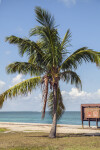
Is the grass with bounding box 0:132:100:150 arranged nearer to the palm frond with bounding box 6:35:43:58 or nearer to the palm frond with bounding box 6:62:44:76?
the palm frond with bounding box 6:62:44:76

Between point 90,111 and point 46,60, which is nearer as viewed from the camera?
point 46,60

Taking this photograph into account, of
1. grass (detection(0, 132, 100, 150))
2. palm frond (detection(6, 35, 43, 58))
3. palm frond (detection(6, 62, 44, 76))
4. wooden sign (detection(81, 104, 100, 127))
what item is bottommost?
grass (detection(0, 132, 100, 150))

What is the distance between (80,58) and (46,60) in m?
2.55

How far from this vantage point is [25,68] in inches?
680

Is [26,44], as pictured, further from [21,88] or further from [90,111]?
[90,111]

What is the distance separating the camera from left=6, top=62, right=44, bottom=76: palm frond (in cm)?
1708

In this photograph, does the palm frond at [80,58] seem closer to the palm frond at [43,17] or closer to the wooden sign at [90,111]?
the palm frond at [43,17]

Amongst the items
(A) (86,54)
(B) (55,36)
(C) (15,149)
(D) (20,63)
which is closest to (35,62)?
(D) (20,63)

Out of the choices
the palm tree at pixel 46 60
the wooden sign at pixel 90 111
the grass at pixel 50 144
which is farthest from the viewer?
the wooden sign at pixel 90 111

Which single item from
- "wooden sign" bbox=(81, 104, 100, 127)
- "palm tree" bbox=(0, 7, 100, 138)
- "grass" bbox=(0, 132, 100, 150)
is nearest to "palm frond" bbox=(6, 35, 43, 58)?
"palm tree" bbox=(0, 7, 100, 138)

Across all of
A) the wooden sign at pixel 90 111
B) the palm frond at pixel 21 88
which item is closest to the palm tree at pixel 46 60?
the palm frond at pixel 21 88

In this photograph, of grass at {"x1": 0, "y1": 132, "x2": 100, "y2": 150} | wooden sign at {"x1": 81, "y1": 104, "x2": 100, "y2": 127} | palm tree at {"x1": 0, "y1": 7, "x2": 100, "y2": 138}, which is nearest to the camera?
grass at {"x1": 0, "y1": 132, "x2": 100, "y2": 150}

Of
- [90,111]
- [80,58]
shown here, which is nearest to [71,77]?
[80,58]

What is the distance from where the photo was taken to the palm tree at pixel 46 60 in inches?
652
